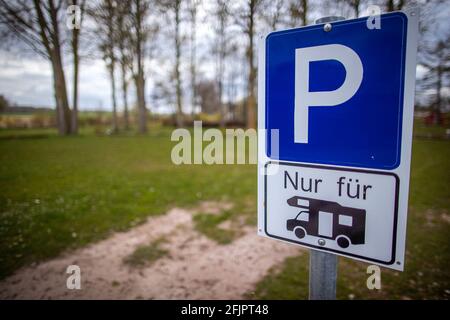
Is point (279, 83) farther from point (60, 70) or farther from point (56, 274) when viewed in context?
point (60, 70)

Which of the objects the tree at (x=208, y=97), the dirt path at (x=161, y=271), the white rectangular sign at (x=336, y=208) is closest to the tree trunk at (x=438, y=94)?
the dirt path at (x=161, y=271)

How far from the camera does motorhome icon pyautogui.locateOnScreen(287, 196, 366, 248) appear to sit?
1.02 m

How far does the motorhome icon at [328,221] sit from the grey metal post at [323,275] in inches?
4.0

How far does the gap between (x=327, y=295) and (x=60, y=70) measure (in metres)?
23.6

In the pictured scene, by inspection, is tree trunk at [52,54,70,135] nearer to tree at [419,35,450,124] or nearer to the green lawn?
the green lawn

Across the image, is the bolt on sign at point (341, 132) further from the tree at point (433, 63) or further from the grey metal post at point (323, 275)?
the tree at point (433, 63)

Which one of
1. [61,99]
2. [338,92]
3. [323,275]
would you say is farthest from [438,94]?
[61,99]

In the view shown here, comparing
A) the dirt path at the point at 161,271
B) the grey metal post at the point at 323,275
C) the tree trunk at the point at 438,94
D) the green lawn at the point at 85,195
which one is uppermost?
the tree trunk at the point at 438,94

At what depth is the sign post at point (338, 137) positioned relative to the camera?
3.04 feet

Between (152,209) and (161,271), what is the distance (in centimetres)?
243

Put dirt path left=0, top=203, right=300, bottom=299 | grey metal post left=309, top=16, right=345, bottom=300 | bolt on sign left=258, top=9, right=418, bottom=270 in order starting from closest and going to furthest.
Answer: bolt on sign left=258, top=9, right=418, bottom=270, grey metal post left=309, top=16, right=345, bottom=300, dirt path left=0, top=203, right=300, bottom=299

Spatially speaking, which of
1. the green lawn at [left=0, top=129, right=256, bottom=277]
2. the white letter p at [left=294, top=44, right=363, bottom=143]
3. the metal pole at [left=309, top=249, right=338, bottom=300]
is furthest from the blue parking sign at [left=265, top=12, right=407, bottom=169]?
the green lawn at [left=0, top=129, right=256, bottom=277]

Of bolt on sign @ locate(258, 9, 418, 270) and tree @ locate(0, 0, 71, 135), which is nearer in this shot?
bolt on sign @ locate(258, 9, 418, 270)
